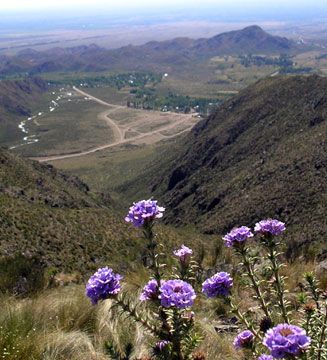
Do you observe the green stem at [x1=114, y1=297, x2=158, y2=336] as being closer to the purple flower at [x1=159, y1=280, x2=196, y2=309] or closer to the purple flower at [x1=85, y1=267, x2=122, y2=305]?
the purple flower at [x1=85, y1=267, x2=122, y2=305]

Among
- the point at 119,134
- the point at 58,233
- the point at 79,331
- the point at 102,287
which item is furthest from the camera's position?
the point at 119,134

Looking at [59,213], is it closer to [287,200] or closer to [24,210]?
[24,210]

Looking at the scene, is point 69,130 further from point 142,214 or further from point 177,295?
point 177,295

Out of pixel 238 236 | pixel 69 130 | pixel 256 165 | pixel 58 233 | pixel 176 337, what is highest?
pixel 238 236

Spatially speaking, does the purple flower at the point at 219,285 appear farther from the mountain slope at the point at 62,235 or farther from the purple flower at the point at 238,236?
the mountain slope at the point at 62,235

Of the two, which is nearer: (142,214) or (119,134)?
(142,214)

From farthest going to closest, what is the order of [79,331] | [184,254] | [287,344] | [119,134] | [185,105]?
1. [185,105]
2. [119,134]
3. [79,331]
4. [184,254]
5. [287,344]

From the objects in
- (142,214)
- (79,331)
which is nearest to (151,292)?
(142,214)
